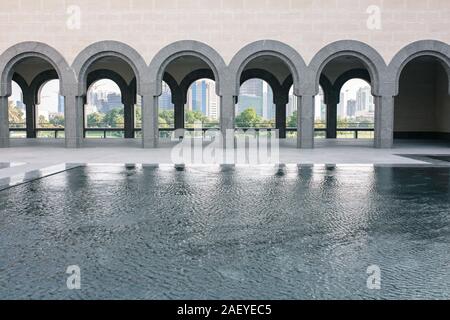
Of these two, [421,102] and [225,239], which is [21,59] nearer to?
[225,239]

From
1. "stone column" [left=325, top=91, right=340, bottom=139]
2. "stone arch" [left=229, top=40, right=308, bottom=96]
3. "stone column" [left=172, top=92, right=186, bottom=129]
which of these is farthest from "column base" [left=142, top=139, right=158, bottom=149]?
"stone column" [left=325, top=91, right=340, bottom=139]

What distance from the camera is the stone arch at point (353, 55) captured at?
18.9 m

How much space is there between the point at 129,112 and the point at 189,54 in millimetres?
9524

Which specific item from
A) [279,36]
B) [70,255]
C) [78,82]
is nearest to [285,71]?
[279,36]

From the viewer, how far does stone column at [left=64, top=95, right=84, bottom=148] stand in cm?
1973

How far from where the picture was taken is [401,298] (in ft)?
11.4

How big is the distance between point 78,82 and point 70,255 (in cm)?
1628

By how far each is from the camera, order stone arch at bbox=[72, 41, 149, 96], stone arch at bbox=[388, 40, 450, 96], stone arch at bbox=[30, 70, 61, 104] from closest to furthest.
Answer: stone arch at bbox=[388, 40, 450, 96] < stone arch at bbox=[72, 41, 149, 96] < stone arch at bbox=[30, 70, 61, 104]

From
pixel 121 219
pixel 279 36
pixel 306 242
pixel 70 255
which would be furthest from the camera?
pixel 279 36

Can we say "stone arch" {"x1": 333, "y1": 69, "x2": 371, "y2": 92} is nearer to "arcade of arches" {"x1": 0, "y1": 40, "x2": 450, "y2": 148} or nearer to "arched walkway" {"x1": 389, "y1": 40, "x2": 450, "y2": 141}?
"arcade of arches" {"x1": 0, "y1": 40, "x2": 450, "y2": 148}

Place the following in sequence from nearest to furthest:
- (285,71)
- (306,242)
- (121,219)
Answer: (306,242), (121,219), (285,71)

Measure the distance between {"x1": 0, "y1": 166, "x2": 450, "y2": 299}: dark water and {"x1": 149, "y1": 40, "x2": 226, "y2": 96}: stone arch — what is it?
10.5 metres

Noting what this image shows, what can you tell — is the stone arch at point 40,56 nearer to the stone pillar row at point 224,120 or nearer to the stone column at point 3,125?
the stone pillar row at point 224,120
